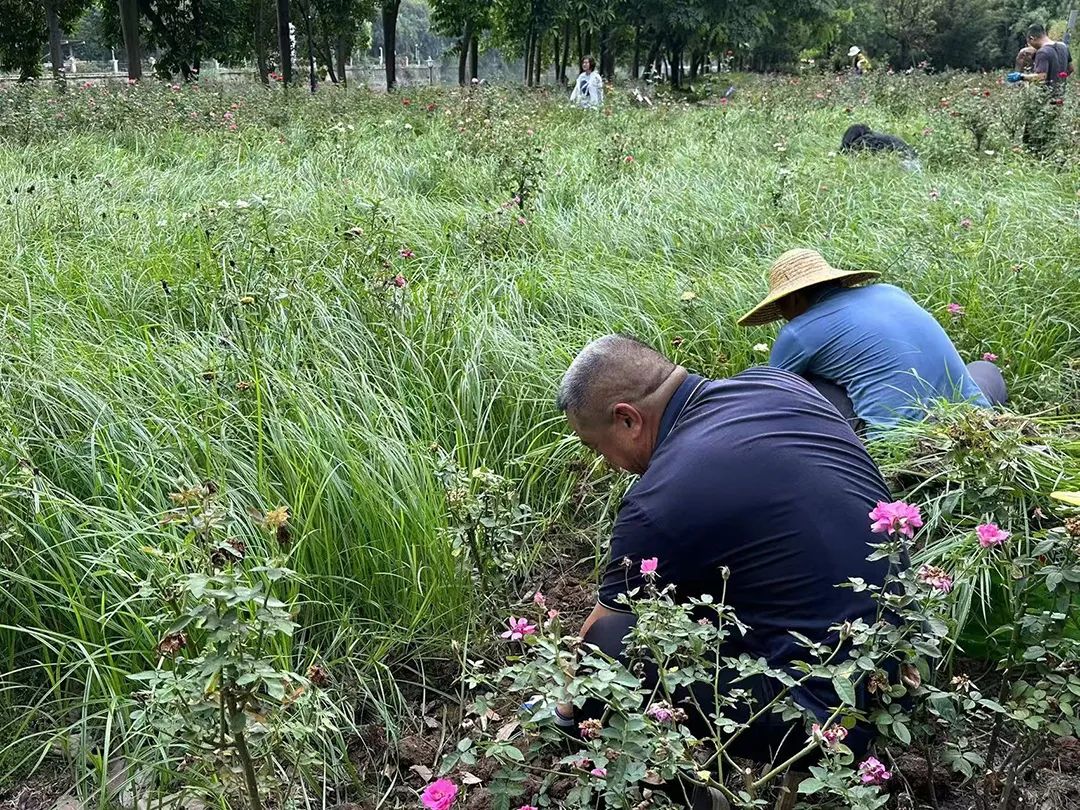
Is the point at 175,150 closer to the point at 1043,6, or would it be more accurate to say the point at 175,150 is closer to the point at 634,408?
the point at 634,408

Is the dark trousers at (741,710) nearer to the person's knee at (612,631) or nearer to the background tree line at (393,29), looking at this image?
the person's knee at (612,631)

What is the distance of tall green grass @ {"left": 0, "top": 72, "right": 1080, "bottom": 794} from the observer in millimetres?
2434

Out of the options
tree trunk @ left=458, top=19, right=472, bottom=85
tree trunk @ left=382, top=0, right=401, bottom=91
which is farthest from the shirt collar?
tree trunk @ left=458, top=19, right=472, bottom=85

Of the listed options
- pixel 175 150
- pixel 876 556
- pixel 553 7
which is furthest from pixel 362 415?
pixel 553 7

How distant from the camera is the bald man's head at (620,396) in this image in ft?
7.07

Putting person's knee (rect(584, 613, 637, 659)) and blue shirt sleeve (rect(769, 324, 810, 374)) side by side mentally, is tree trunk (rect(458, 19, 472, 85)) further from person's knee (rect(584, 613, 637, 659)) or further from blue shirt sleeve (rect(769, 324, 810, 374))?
person's knee (rect(584, 613, 637, 659))

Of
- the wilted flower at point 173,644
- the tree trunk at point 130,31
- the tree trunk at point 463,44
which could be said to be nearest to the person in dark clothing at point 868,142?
the wilted flower at point 173,644

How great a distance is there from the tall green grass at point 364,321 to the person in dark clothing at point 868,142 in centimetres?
34

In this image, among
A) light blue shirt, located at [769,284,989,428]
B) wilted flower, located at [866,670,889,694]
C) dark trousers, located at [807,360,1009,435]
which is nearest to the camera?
wilted flower, located at [866,670,889,694]

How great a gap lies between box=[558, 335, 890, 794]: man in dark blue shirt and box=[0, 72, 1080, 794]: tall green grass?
35.0 inches

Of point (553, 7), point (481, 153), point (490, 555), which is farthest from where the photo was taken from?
point (553, 7)

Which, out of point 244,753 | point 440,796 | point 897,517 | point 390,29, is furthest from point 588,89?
point 440,796

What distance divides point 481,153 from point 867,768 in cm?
641

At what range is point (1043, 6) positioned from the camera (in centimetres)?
4572
